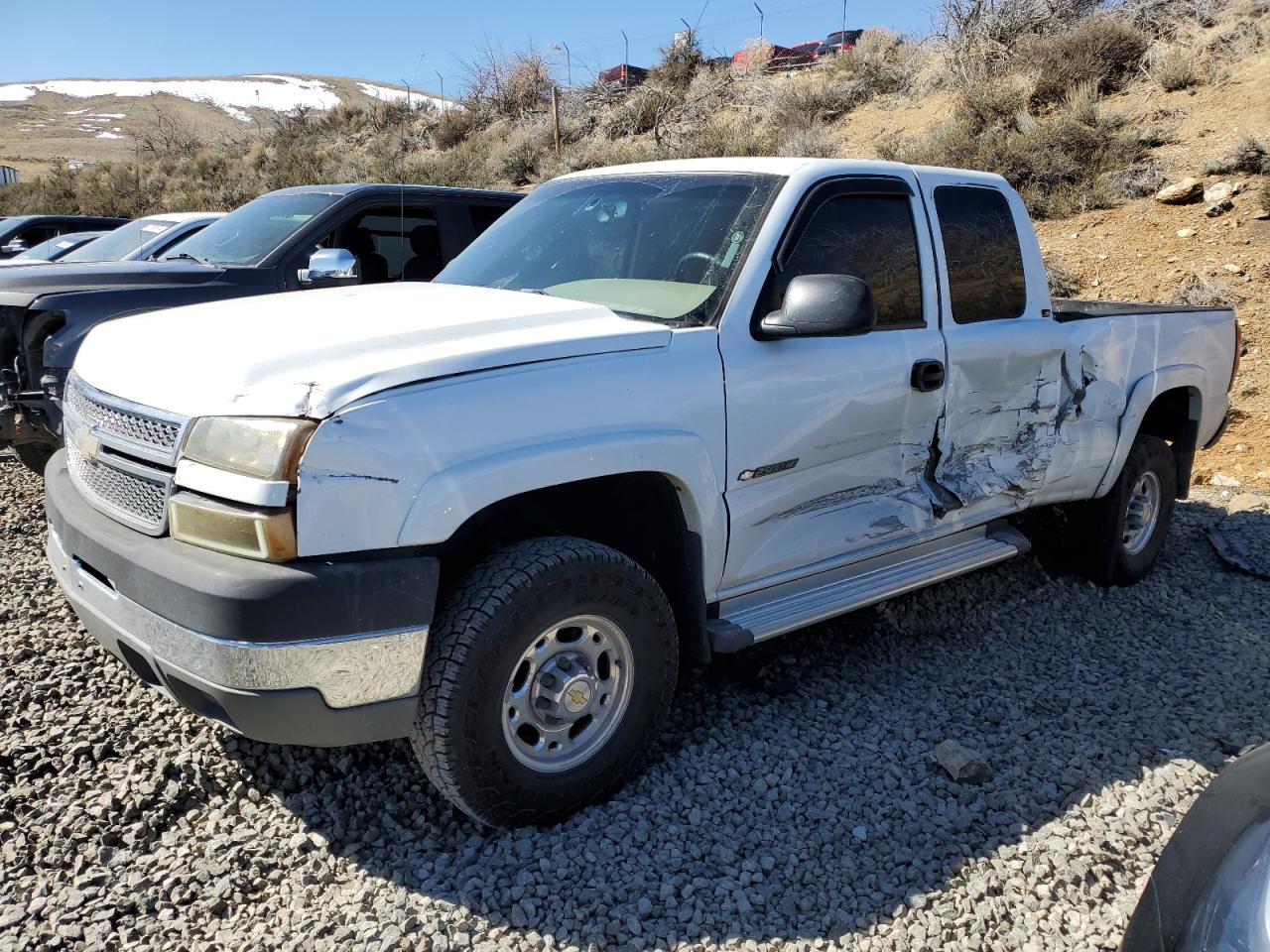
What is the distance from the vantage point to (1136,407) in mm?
4738

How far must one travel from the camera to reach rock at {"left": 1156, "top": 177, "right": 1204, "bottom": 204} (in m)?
11.7

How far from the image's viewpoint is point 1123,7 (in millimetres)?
17125

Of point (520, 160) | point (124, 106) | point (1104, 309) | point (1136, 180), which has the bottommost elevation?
point (1104, 309)

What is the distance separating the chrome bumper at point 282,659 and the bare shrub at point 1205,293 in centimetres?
958

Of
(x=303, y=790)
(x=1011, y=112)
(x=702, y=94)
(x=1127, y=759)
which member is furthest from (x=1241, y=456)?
(x=702, y=94)

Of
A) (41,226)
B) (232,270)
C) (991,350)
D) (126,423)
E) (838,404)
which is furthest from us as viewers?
(41,226)

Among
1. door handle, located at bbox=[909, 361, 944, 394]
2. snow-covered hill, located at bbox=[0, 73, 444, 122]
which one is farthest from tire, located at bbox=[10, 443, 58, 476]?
snow-covered hill, located at bbox=[0, 73, 444, 122]

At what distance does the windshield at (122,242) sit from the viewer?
7.88 meters

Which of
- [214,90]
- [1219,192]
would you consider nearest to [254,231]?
[1219,192]

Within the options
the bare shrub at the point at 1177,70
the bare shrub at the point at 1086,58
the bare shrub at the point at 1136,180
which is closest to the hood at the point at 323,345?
the bare shrub at the point at 1136,180

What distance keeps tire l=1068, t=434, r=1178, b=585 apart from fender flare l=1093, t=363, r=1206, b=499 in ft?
0.35

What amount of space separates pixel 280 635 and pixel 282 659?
0.07 meters

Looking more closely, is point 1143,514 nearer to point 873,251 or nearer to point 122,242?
point 873,251

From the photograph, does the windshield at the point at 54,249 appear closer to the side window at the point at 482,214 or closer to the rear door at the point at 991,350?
the side window at the point at 482,214
